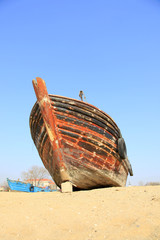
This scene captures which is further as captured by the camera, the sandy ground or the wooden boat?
the wooden boat

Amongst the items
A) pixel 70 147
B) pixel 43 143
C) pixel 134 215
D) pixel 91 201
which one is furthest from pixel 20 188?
pixel 134 215

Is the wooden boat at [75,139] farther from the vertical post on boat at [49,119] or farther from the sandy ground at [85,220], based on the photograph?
the sandy ground at [85,220]

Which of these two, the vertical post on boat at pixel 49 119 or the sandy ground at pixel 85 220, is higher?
the vertical post on boat at pixel 49 119

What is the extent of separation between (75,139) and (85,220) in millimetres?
3263

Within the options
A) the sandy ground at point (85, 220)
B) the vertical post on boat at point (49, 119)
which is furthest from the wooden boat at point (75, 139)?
the sandy ground at point (85, 220)

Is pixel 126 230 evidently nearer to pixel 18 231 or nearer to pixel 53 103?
pixel 18 231

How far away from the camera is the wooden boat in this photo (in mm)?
6035

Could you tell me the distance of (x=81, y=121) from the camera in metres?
6.33

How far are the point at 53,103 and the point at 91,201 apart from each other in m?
3.37

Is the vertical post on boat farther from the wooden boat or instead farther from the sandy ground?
the sandy ground

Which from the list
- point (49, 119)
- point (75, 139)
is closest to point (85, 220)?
point (75, 139)

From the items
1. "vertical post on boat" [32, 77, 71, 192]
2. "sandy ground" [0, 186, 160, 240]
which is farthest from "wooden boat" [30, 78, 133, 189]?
"sandy ground" [0, 186, 160, 240]

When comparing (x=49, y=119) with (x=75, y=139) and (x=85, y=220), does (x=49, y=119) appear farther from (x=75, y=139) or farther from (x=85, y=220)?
(x=85, y=220)

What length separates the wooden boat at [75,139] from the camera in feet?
19.8
